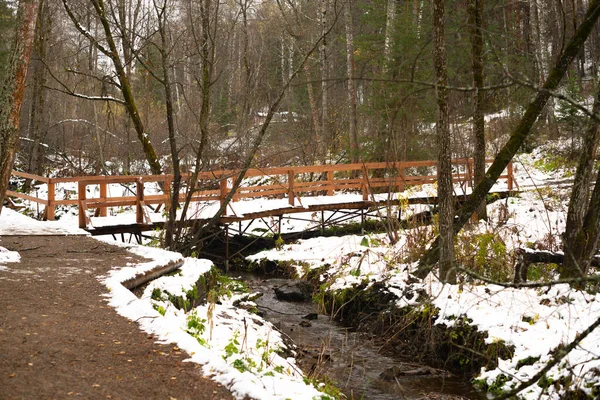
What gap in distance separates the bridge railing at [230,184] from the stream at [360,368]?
98.1 inches

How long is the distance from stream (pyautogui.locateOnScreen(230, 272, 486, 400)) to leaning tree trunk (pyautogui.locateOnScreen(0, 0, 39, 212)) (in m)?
4.33

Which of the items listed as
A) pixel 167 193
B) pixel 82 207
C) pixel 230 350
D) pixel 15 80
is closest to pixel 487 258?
pixel 230 350

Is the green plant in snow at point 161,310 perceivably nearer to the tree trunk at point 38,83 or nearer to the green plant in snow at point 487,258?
the green plant in snow at point 487,258

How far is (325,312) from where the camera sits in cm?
1030

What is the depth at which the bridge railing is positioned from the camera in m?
12.2

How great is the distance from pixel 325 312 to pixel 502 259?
289 centimetres

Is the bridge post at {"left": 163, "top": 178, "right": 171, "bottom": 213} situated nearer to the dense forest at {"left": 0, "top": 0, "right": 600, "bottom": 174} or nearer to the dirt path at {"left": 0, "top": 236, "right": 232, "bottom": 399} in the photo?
the dense forest at {"left": 0, "top": 0, "right": 600, "bottom": 174}

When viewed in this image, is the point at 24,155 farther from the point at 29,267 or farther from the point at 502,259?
the point at 502,259

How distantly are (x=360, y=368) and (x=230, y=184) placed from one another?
10298 mm

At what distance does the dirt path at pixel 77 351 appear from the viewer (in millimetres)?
4051

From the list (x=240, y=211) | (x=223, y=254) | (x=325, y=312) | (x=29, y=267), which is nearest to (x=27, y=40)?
(x=29, y=267)

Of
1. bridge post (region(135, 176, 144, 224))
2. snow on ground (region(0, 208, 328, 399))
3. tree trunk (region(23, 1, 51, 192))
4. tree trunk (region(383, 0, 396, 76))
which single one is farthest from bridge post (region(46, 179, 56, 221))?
tree trunk (region(383, 0, 396, 76))

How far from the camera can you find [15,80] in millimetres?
8164

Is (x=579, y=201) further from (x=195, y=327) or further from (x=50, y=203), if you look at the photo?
(x=50, y=203)
